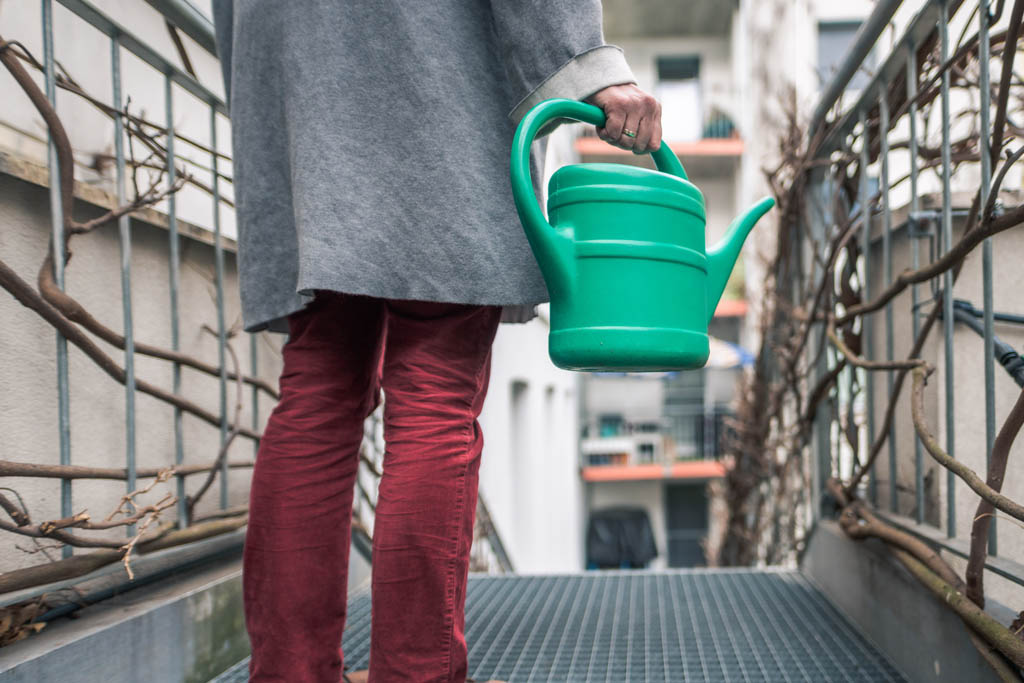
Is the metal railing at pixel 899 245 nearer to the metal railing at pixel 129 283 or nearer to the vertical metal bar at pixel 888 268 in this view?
the vertical metal bar at pixel 888 268

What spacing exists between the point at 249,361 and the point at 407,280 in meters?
0.90

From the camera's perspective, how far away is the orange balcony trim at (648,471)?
10.4m

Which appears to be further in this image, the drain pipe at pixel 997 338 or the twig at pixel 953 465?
the drain pipe at pixel 997 338

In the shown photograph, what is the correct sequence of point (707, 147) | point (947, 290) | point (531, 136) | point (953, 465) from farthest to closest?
point (707, 147)
point (947, 290)
point (953, 465)
point (531, 136)

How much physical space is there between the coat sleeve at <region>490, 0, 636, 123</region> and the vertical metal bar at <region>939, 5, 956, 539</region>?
49 centimetres

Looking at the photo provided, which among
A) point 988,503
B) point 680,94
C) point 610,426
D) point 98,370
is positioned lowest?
point 610,426

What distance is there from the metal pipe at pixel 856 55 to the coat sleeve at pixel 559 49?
653 millimetres

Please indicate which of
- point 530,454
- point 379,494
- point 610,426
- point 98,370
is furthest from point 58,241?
point 610,426

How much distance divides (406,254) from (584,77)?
0.81 ft

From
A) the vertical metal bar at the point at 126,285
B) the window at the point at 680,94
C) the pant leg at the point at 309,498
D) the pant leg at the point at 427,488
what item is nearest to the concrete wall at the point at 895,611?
the pant leg at the point at 427,488

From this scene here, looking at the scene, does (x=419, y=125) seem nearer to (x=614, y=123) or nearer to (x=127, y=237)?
(x=614, y=123)

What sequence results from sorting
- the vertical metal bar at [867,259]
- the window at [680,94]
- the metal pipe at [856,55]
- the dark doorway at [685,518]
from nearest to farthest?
the metal pipe at [856,55] < the vertical metal bar at [867,259] < the window at [680,94] < the dark doorway at [685,518]

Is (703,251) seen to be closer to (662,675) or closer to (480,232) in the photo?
(480,232)

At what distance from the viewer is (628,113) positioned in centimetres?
73
